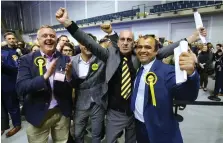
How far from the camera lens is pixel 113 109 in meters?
2.04

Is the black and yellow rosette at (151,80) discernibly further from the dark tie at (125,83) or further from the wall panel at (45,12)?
the wall panel at (45,12)

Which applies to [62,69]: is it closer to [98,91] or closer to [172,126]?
[98,91]

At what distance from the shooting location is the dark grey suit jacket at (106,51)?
1.79m

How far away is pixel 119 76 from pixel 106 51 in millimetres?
315

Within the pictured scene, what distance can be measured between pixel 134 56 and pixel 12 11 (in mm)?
28843

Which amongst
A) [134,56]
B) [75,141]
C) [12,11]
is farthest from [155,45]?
[12,11]

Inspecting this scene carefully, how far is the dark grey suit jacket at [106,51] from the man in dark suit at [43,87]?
223 mm

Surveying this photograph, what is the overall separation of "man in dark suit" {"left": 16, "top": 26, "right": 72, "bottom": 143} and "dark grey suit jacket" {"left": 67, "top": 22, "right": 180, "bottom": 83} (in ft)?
0.73

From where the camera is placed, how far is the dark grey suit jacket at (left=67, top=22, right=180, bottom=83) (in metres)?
1.79

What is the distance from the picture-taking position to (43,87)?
1.55m

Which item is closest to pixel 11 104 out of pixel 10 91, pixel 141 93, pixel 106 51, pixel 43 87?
pixel 10 91

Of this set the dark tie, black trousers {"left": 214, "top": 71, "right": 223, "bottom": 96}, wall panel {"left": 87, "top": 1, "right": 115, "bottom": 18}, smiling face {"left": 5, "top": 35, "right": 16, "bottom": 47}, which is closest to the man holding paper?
the dark tie

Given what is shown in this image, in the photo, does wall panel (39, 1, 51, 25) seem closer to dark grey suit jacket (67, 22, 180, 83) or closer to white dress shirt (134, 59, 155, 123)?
dark grey suit jacket (67, 22, 180, 83)

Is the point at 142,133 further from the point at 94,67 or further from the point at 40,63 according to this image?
the point at 40,63
